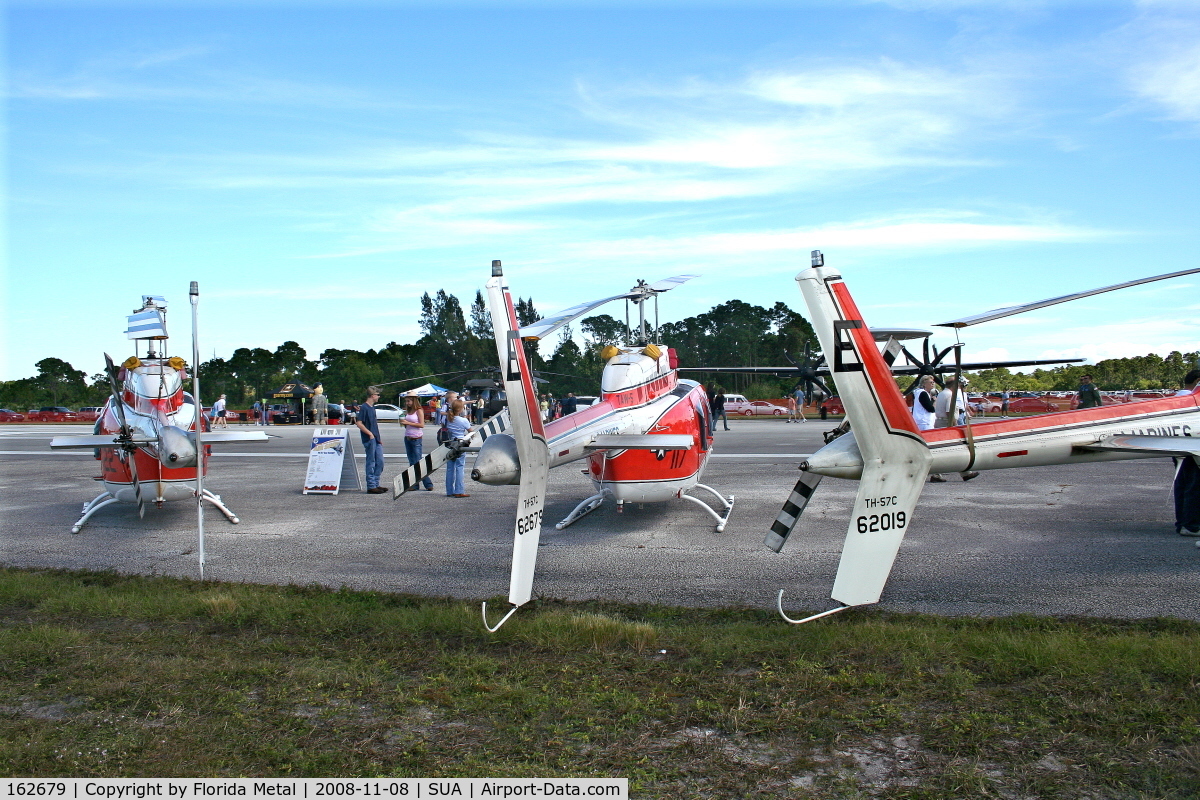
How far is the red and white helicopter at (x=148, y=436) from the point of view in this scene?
1108 centimetres

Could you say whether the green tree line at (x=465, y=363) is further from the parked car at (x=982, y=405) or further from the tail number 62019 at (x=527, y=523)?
the tail number 62019 at (x=527, y=523)

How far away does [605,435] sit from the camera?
9.88 metres

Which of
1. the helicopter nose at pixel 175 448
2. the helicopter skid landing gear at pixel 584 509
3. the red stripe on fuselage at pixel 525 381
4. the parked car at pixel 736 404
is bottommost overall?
the helicopter skid landing gear at pixel 584 509

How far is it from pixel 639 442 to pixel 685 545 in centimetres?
160

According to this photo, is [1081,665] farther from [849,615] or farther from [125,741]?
[125,741]

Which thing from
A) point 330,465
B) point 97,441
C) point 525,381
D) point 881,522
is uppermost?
point 525,381

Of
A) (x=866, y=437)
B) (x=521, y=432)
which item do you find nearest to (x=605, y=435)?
(x=521, y=432)

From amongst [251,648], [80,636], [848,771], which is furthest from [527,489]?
[80,636]

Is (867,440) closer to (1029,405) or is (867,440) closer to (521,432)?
(521,432)

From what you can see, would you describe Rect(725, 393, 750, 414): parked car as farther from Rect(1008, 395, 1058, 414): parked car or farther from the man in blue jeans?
the man in blue jeans

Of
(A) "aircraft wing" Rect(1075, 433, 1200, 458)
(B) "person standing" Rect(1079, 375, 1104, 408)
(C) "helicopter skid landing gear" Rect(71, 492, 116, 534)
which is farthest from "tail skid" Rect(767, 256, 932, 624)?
(C) "helicopter skid landing gear" Rect(71, 492, 116, 534)

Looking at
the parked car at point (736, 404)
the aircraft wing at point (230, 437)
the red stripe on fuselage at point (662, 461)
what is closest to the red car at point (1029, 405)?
the parked car at point (736, 404)
